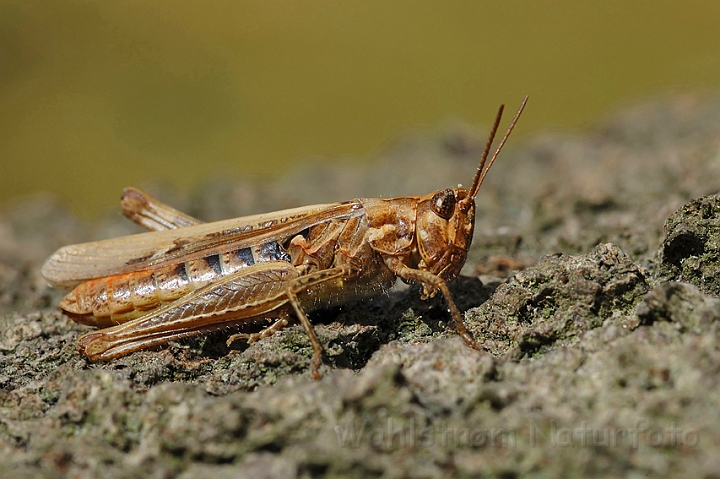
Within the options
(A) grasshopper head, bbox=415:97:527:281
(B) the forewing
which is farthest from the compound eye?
(B) the forewing

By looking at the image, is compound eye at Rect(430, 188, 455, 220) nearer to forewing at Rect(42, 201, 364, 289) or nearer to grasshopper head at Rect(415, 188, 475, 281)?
grasshopper head at Rect(415, 188, 475, 281)

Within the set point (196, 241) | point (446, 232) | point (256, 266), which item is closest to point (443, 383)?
point (446, 232)

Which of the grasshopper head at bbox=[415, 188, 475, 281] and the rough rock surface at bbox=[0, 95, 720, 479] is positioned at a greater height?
the grasshopper head at bbox=[415, 188, 475, 281]

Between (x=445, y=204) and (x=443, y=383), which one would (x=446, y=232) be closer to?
(x=445, y=204)

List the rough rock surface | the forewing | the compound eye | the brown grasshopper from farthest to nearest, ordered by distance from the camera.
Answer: the forewing < the compound eye < the brown grasshopper < the rough rock surface

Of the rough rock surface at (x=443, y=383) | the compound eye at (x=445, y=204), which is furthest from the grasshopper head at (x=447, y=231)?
the rough rock surface at (x=443, y=383)

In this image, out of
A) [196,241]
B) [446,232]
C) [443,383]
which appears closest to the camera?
[443,383]
